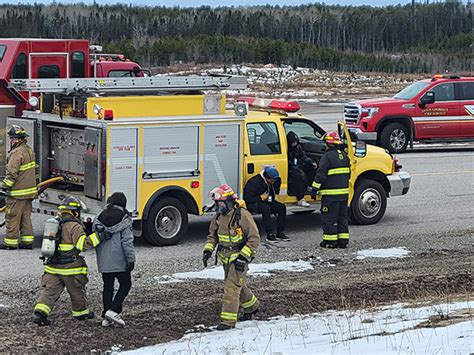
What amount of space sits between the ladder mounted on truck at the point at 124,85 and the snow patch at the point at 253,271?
2.97m

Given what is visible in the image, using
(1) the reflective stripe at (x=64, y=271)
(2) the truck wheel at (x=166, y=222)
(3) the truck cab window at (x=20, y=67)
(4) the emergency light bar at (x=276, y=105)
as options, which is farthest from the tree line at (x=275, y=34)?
(1) the reflective stripe at (x=64, y=271)

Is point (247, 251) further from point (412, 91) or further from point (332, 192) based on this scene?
point (412, 91)

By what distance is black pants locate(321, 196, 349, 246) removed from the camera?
575 inches

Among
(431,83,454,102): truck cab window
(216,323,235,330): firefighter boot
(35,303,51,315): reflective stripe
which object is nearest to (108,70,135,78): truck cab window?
(431,83,454,102): truck cab window

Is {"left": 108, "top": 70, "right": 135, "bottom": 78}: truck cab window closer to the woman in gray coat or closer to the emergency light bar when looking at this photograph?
the emergency light bar

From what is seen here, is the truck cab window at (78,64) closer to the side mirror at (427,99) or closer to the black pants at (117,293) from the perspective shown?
the side mirror at (427,99)

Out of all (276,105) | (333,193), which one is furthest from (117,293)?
(276,105)

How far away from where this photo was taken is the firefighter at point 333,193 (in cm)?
1462

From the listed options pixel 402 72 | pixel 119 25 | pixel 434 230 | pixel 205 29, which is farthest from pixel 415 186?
pixel 205 29

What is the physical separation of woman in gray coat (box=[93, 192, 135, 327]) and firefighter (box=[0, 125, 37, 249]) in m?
3.87

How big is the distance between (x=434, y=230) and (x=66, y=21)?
169 ft

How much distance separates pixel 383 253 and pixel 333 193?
43.5 inches

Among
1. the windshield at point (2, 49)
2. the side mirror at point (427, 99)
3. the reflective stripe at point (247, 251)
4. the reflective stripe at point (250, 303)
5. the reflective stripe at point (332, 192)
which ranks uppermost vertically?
the windshield at point (2, 49)

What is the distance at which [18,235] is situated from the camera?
14.1 m
